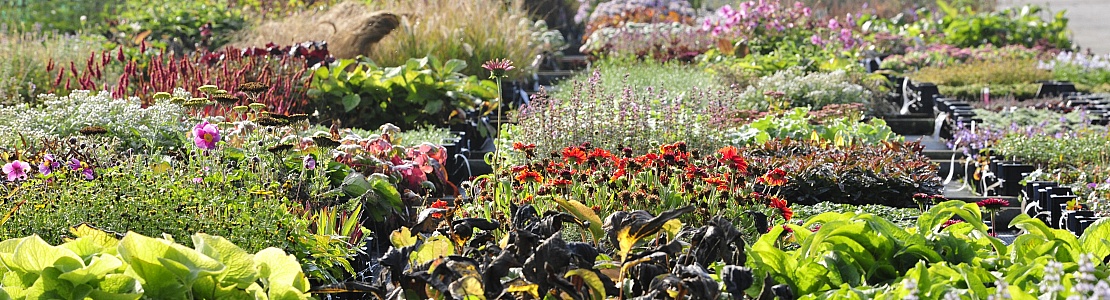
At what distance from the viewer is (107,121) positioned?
19.3 feet

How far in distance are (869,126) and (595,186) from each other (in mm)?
3553

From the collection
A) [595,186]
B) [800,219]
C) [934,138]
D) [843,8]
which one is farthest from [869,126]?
[843,8]

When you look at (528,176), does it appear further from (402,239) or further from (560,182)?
(402,239)

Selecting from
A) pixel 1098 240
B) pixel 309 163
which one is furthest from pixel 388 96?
pixel 1098 240

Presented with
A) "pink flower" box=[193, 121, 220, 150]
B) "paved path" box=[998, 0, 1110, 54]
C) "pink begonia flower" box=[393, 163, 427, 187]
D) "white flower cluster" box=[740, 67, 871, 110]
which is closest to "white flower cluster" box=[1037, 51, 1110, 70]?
"white flower cluster" box=[740, 67, 871, 110]

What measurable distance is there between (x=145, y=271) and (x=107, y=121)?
3257mm

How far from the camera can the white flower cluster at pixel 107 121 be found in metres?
5.69

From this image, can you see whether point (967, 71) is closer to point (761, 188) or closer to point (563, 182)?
point (761, 188)

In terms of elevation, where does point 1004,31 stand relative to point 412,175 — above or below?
below

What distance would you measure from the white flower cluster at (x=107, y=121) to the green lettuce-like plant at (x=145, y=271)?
2691 mm

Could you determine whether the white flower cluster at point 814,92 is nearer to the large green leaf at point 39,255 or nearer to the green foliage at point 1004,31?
the large green leaf at point 39,255

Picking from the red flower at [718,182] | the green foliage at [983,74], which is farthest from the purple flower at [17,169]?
the green foliage at [983,74]

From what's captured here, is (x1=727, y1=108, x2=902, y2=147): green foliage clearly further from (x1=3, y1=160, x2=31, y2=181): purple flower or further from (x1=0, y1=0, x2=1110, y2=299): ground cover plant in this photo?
(x1=3, y1=160, x2=31, y2=181): purple flower

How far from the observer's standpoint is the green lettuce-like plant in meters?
2.77
